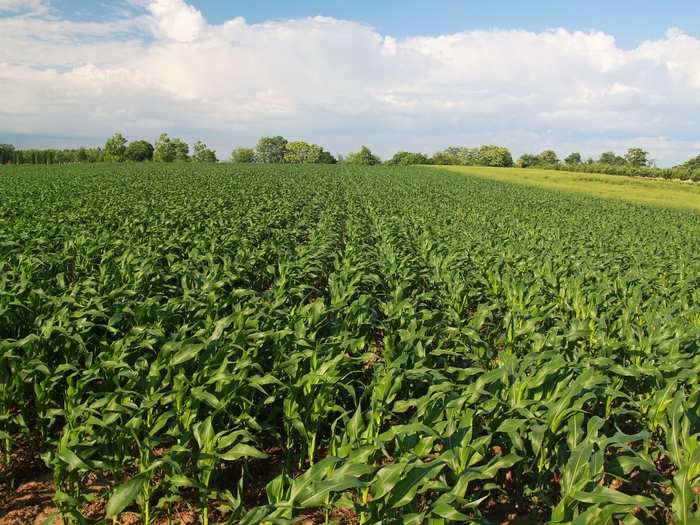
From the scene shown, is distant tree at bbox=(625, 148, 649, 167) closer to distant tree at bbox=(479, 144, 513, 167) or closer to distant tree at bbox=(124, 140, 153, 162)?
distant tree at bbox=(479, 144, 513, 167)

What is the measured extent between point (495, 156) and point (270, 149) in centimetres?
7138

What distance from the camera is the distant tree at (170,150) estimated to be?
401ft

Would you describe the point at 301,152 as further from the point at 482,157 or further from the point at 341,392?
the point at 341,392

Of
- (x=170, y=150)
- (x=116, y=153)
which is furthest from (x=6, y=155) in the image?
(x=170, y=150)

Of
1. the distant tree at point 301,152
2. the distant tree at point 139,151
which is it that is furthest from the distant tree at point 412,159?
the distant tree at point 139,151

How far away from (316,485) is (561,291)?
7410 mm

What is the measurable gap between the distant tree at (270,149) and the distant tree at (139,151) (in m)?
41.0

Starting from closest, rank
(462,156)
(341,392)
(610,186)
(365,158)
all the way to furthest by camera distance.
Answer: (341,392) → (610,186) → (365,158) → (462,156)

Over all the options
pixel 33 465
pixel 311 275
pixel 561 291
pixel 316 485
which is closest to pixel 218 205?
pixel 311 275

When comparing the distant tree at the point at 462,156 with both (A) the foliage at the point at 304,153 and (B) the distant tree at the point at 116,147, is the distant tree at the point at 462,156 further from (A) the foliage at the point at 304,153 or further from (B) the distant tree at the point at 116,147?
(B) the distant tree at the point at 116,147

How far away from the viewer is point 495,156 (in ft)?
451

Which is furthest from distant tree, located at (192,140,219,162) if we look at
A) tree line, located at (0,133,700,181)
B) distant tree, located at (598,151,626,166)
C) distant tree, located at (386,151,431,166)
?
distant tree, located at (598,151,626,166)

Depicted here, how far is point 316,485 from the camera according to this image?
2574mm

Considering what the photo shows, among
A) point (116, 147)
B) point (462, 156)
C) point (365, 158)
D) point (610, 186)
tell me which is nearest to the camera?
point (610, 186)
